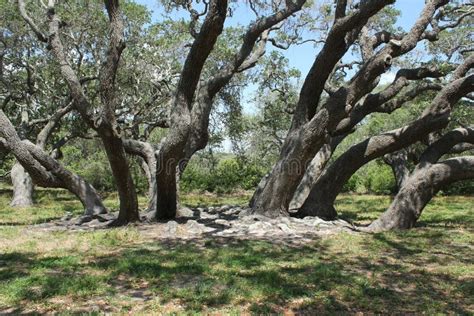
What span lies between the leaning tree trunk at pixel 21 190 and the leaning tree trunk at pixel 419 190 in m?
11.7

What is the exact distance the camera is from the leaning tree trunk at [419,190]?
869cm

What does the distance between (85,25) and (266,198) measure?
9.49 m

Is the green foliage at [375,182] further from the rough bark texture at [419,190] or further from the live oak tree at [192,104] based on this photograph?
the rough bark texture at [419,190]

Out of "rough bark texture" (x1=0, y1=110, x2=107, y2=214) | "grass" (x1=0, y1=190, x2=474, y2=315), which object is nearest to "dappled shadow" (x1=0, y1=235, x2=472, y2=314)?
"grass" (x1=0, y1=190, x2=474, y2=315)

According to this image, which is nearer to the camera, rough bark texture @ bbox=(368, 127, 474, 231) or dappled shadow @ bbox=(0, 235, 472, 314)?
dappled shadow @ bbox=(0, 235, 472, 314)

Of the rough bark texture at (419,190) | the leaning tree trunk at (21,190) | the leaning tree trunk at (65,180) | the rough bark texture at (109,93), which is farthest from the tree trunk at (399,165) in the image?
the leaning tree trunk at (21,190)

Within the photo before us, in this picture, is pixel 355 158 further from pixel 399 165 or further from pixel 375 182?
pixel 375 182

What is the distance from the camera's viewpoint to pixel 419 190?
871 centimetres

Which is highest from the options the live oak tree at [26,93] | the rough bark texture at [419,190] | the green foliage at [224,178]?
the live oak tree at [26,93]

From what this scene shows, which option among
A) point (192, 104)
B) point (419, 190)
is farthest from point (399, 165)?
point (192, 104)

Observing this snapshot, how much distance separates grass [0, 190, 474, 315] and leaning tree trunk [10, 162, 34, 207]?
25.1 ft

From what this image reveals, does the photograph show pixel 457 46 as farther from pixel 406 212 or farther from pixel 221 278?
pixel 221 278

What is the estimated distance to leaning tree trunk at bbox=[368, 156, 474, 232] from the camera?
8.69 metres

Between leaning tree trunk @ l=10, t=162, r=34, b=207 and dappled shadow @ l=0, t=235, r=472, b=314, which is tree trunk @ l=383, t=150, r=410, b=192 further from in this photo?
leaning tree trunk @ l=10, t=162, r=34, b=207
